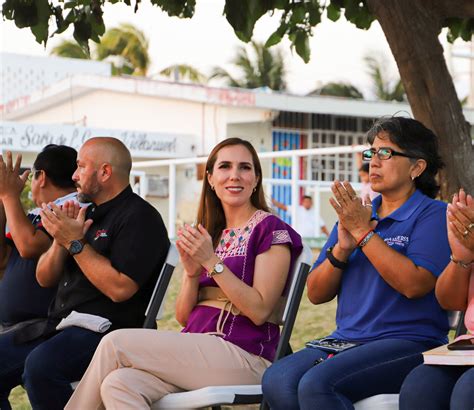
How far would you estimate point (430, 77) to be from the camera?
5.94 meters

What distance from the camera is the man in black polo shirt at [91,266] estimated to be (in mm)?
4797

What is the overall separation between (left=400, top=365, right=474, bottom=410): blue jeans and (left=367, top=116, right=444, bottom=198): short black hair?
3.28 feet

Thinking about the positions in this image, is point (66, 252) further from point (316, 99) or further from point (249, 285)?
point (316, 99)

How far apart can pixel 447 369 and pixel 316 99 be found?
75.2ft

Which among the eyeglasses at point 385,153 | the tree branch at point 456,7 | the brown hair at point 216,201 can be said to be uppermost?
the tree branch at point 456,7

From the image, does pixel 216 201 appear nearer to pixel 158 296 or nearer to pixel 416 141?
pixel 158 296

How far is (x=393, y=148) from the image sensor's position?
4316mm

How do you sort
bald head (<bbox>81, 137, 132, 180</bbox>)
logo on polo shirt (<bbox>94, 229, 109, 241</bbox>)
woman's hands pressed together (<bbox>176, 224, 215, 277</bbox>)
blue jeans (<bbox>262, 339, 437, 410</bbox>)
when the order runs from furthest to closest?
bald head (<bbox>81, 137, 132, 180</bbox>) → logo on polo shirt (<bbox>94, 229, 109, 241</bbox>) → woman's hands pressed together (<bbox>176, 224, 215, 277</bbox>) → blue jeans (<bbox>262, 339, 437, 410</bbox>)

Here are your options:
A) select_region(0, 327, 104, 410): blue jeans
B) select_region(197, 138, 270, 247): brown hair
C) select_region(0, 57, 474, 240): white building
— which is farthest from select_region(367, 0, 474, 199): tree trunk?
select_region(0, 57, 474, 240): white building

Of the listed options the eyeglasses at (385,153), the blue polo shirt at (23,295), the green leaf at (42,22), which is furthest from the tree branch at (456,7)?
the blue polo shirt at (23,295)

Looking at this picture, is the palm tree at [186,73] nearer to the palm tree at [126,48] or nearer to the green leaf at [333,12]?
the palm tree at [126,48]

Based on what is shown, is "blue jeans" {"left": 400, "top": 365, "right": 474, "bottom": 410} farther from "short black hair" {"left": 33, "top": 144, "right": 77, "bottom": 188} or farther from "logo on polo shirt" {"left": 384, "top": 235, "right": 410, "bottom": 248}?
"short black hair" {"left": 33, "top": 144, "right": 77, "bottom": 188}

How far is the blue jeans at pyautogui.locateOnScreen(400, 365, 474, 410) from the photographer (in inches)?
141

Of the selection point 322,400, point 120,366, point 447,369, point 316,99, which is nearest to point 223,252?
point 120,366
